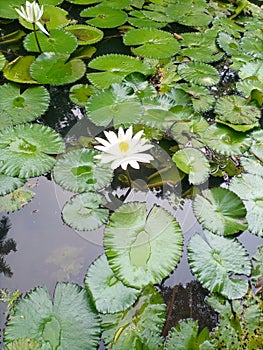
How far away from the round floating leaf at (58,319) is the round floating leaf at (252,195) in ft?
2.64

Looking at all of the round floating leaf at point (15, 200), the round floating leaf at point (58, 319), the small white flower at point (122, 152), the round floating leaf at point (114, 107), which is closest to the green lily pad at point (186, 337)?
the round floating leaf at point (58, 319)

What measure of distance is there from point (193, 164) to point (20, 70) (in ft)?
3.97

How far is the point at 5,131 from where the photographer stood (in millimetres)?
1927

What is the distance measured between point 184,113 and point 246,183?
540mm

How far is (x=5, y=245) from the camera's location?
5.30ft

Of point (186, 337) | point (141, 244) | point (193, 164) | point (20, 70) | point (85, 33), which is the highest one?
point (85, 33)

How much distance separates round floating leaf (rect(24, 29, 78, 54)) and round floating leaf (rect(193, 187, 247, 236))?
4.43 ft

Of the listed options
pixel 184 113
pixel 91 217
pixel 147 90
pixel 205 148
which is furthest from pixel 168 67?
pixel 91 217

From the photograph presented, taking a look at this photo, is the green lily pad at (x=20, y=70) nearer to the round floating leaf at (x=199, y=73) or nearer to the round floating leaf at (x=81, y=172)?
the round floating leaf at (x=81, y=172)

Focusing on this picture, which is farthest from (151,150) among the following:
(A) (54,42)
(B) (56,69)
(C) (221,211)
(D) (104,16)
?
(D) (104,16)

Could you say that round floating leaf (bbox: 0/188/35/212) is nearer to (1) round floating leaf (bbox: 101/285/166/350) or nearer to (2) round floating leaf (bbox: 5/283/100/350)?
(2) round floating leaf (bbox: 5/283/100/350)

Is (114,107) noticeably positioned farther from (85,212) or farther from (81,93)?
(85,212)

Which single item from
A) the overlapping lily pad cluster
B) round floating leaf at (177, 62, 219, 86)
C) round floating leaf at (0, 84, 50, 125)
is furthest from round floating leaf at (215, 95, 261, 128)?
round floating leaf at (0, 84, 50, 125)

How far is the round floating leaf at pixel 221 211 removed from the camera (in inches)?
65.7
